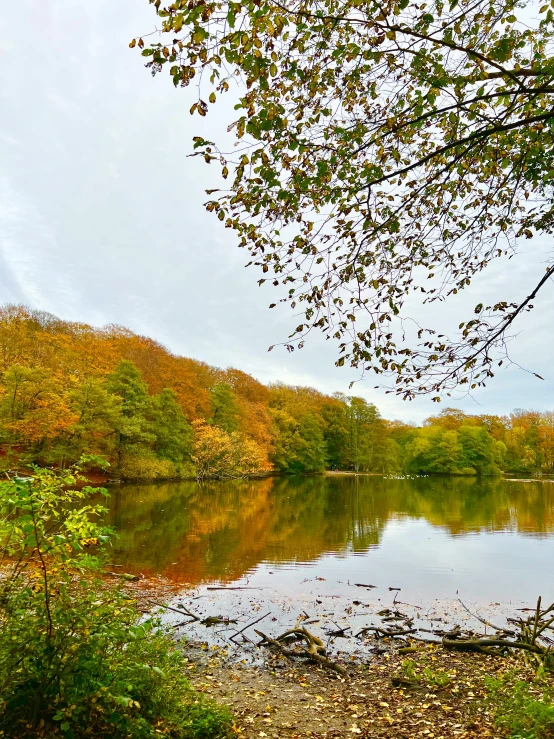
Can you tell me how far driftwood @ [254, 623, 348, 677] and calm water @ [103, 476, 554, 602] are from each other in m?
2.80

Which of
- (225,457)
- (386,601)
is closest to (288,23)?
(386,601)

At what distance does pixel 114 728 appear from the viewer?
115 inches

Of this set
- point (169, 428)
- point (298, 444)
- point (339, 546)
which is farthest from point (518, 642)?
point (298, 444)

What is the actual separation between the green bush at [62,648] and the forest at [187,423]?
101 cm

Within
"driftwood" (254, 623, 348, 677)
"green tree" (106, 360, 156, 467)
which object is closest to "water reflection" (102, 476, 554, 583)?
"green tree" (106, 360, 156, 467)

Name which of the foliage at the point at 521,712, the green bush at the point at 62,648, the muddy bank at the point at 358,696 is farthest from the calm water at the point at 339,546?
the green bush at the point at 62,648

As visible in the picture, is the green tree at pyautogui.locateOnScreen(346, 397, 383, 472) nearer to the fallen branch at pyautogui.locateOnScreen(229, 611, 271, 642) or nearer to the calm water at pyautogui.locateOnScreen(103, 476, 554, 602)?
the calm water at pyautogui.locateOnScreen(103, 476, 554, 602)

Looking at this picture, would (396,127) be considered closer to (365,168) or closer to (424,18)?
Answer: (365,168)

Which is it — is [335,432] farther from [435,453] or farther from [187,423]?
[187,423]

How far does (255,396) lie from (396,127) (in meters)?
53.7

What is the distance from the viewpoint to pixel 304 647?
6371 mm

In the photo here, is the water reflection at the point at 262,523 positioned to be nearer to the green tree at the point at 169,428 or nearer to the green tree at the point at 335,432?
the green tree at the point at 169,428

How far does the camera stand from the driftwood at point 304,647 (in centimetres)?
575

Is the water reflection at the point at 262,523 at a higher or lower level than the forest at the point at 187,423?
lower
